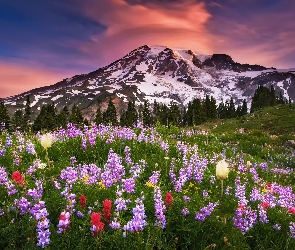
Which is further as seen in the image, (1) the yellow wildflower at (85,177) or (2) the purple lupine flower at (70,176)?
(1) the yellow wildflower at (85,177)

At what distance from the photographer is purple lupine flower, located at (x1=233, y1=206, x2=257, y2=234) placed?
5562 mm

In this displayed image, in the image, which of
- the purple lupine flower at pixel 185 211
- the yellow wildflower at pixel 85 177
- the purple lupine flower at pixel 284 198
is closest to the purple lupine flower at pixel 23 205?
the yellow wildflower at pixel 85 177

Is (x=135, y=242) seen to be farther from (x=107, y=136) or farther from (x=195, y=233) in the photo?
(x=107, y=136)

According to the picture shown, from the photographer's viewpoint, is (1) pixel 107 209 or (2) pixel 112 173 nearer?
(1) pixel 107 209

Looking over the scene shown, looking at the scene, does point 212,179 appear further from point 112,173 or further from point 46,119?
point 46,119

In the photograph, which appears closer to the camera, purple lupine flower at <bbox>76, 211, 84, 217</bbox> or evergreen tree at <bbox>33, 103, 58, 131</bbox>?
purple lupine flower at <bbox>76, 211, 84, 217</bbox>

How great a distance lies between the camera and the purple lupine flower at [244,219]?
5562 mm

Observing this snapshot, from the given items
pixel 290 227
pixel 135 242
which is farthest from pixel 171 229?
pixel 290 227

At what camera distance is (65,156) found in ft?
31.1

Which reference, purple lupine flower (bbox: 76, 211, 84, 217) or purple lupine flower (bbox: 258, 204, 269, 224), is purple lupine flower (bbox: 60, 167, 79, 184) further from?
purple lupine flower (bbox: 258, 204, 269, 224)

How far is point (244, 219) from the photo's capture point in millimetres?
5629

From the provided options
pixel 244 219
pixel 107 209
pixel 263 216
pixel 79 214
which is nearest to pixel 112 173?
pixel 79 214

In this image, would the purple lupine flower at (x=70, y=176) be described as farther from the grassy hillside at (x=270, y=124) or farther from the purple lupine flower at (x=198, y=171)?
the grassy hillside at (x=270, y=124)

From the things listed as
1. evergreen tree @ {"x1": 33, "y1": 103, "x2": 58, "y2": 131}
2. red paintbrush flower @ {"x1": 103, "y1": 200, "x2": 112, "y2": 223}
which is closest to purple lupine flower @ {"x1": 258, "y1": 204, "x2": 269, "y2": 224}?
red paintbrush flower @ {"x1": 103, "y1": 200, "x2": 112, "y2": 223}
